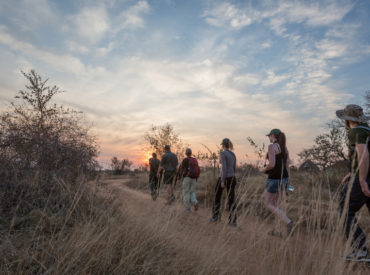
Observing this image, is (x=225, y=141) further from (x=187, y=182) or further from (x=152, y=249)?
(x=152, y=249)

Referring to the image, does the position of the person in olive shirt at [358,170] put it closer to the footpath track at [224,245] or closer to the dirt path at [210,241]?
the footpath track at [224,245]

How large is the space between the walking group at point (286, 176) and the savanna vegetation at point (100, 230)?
0.85 feet

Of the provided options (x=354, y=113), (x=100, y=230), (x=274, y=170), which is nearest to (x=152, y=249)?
(x=100, y=230)

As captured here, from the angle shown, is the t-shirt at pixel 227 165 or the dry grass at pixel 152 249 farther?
the t-shirt at pixel 227 165

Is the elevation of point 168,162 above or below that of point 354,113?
below

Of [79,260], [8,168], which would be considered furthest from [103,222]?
[8,168]

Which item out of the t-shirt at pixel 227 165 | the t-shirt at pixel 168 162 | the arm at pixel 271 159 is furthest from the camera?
the t-shirt at pixel 168 162

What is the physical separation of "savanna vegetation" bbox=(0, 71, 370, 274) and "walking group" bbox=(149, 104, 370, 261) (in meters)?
0.26

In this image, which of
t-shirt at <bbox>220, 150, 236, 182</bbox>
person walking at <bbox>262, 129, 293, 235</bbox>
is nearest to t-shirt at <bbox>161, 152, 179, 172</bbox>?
t-shirt at <bbox>220, 150, 236, 182</bbox>

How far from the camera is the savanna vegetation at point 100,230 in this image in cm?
278

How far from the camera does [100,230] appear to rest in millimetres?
3598

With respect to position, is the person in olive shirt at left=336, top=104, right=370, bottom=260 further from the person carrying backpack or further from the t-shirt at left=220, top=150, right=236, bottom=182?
the person carrying backpack

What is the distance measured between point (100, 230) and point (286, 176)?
396 centimetres

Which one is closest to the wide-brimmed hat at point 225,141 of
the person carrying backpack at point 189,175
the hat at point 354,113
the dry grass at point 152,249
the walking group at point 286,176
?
the walking group at point 286,176
